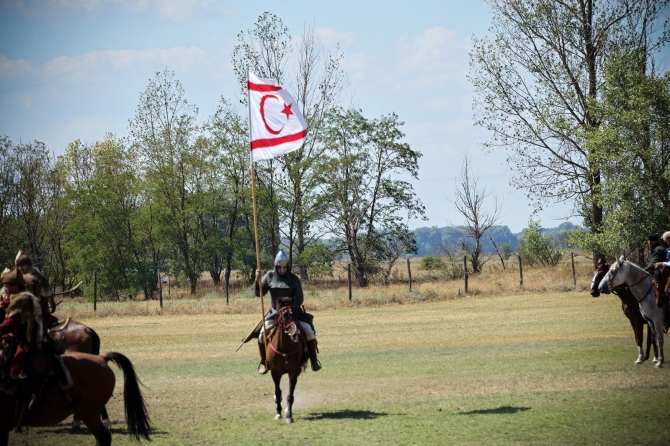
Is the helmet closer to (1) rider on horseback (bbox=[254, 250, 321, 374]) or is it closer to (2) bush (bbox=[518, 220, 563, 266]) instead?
(1) rider on horseback (bbox=[254, 250, 321, 374])

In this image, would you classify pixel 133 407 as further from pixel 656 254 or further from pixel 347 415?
pixel 656 254

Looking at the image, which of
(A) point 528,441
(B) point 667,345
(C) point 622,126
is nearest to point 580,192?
(C) point 622,126

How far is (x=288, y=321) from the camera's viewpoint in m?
12.8

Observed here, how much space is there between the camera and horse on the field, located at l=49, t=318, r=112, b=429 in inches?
471

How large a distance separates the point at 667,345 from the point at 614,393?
7.14 m

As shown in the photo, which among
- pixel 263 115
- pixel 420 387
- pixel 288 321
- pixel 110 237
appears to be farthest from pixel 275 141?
pixel 110 237

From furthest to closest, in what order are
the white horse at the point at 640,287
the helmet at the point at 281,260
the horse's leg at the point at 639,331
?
the horse's leg at the point at 639,331 → the white horse at the point at 640,287 → the helmet at the point at 281,260

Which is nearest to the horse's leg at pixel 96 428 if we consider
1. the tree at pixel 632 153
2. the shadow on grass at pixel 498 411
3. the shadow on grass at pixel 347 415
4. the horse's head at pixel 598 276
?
the shadow on grass at pixel 347 415

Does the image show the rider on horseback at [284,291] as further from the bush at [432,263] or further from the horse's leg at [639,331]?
the bush at [432,263]

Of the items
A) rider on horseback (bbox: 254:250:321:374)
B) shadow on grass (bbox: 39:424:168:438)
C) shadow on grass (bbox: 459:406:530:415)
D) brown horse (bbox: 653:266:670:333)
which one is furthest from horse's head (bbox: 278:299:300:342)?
brown horse (bbox: 653:266:670:333)

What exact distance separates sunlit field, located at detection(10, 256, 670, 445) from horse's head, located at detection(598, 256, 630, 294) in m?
1.75

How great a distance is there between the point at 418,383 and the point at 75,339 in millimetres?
7132

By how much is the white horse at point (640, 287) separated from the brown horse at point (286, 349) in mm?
7203

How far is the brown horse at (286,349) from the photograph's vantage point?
12.7 m
